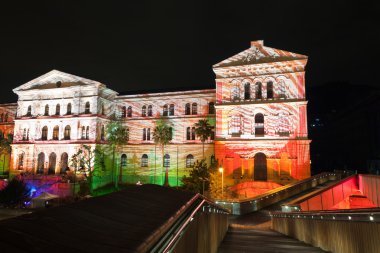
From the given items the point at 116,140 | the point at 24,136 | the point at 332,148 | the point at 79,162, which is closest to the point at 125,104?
the point at 116,140

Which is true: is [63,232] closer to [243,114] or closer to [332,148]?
[243,114]

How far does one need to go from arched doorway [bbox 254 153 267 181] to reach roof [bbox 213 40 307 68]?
518 inches

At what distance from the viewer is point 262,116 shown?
3969 centimetres

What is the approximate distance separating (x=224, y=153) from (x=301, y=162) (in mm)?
9944

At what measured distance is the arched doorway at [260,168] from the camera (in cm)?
3844

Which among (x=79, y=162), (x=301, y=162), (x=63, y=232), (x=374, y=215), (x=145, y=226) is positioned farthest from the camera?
(x=79, y=162)

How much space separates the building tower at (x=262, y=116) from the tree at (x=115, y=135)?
16906 millimetres

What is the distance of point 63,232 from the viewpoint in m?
2.77

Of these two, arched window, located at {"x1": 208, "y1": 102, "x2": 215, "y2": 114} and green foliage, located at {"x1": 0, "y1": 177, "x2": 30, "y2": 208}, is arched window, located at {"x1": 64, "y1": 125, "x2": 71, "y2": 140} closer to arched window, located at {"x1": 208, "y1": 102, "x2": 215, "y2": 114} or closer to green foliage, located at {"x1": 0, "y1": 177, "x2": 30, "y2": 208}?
green foliage, located at {"x1": 0, "y1": 177, "x2": 30, "y2": 208}

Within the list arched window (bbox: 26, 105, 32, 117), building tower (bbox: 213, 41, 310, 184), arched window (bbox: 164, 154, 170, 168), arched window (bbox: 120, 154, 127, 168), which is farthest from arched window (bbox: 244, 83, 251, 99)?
arched window (bbox: 26, 105, 32, 117)

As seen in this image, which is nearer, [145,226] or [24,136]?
[145,226]

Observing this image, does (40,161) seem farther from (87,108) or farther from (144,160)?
(144,160)

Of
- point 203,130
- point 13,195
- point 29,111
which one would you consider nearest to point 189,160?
point 203,130

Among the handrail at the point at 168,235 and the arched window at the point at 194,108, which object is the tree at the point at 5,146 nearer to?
the arched window at the point at 194,108
